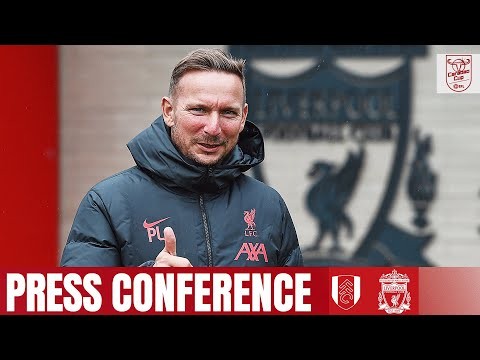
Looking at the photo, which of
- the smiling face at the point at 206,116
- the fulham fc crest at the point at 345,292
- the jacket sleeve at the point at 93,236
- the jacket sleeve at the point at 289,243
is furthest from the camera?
the fulham fc crest at the point at 345,292

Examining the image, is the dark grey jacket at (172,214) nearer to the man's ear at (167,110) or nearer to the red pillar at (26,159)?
the man's ear at (167,110)

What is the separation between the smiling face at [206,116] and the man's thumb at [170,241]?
30cm

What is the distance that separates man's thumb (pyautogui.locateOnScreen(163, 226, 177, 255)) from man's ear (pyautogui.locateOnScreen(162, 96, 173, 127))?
16.9 inches

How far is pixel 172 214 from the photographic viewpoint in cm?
345

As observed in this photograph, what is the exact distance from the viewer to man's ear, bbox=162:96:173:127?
137 inches

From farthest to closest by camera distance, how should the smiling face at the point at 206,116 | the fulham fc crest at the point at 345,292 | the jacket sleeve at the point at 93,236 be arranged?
the fulham fc crest at the point at 345,292 < the smiling face at the point at 206,116 < the jacket sleeve at the point at 93,236

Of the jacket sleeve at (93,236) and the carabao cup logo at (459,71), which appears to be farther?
the carabao cup logo at (459,71)

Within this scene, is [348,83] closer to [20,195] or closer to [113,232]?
[113,232]

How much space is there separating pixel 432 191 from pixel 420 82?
508 millimetres

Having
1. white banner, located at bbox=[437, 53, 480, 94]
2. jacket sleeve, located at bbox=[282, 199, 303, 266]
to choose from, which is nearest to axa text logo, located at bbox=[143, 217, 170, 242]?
jacket sleeve, located at bbox=[282, 199, 303, 266]

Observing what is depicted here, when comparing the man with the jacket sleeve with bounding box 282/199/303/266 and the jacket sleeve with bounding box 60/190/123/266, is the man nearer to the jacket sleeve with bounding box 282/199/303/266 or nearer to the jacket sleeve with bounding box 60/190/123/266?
the jacket sleeve with bounding box 60/190/123/266

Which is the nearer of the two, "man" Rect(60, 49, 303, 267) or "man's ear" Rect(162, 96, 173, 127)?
"man" Rect(60, 49, 303, 267)

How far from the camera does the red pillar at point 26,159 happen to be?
12.5 feet

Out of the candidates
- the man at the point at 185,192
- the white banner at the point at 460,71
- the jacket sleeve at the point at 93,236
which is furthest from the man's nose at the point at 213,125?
the white banner at the point at 460,71
